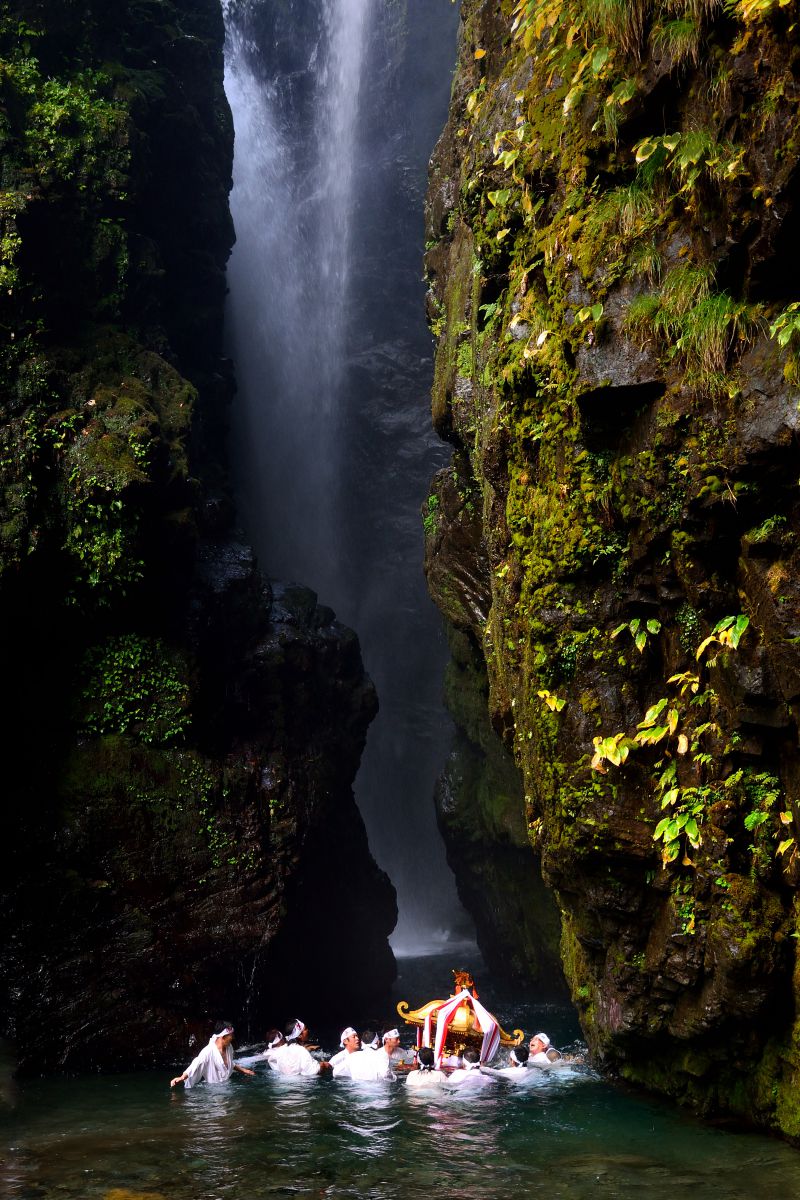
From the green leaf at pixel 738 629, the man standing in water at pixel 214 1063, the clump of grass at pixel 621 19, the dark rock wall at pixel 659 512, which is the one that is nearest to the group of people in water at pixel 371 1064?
the man standing in water at pixel 214 1063

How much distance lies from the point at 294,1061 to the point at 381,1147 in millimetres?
4329

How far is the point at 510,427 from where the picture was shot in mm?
8211

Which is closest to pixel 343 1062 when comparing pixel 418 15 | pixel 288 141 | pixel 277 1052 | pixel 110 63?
pixel 277 1052

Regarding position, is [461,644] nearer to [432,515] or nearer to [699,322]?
[432,515]

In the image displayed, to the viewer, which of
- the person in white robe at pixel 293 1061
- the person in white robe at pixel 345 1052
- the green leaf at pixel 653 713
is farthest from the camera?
the person in white robe at pixel 293 1061

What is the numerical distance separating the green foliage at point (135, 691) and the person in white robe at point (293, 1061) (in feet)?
15.0

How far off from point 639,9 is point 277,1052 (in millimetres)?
11051

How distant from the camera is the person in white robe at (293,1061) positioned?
1059 centimetres

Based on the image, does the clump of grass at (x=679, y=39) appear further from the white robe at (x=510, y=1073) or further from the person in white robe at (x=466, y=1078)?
the white robe at (x=510, y=1073)

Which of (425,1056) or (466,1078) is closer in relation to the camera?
(466,1078)

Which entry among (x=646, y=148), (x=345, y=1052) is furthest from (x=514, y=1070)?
(x=646, y=148)

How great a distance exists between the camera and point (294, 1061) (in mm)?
10672

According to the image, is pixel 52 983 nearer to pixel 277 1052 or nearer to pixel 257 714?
pixel 277 1052

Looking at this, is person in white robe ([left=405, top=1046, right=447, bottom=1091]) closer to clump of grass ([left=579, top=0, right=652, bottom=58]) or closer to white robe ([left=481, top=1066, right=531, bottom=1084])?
white robe ([left=481, top=1066, right=531, bottom=1084])
